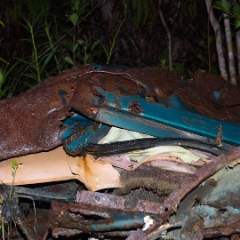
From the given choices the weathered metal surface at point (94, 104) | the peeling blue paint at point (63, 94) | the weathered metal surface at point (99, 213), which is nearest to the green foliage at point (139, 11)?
the weathered metal surface at point (94, 104)

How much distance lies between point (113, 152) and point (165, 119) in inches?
11.1

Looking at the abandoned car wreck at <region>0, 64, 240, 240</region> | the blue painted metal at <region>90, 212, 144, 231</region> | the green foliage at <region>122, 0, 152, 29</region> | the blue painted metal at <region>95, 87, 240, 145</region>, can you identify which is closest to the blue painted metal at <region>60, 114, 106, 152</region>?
the abandoned car wreck at <region>0, 64, 240, 240</region>

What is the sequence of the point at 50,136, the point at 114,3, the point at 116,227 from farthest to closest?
the point at 114,3 < the point at 50,136 < the point at 116,227

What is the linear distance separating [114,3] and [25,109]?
4412 millimetres

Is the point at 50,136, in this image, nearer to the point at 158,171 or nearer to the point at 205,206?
the point at 158,171

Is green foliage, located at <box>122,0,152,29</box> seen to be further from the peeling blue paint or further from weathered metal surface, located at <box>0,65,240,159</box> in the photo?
the peeling blue paint

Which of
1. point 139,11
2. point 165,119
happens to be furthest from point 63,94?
point 139,11

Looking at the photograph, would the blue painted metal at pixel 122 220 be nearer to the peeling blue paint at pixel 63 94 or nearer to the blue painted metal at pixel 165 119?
the blue painted metal at pixel 165 119

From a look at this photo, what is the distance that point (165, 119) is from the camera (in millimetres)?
2225

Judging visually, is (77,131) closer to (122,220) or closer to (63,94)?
(63,94)

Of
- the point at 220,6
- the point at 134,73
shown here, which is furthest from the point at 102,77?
the point at 220,6

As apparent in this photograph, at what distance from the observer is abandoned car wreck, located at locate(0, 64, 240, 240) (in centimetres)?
213

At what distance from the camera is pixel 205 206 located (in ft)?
7.28

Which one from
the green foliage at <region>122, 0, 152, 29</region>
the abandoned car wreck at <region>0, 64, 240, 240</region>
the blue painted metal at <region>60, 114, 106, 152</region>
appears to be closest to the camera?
the abandoned car wreck at <region>0, 64, 240, 240</region>
